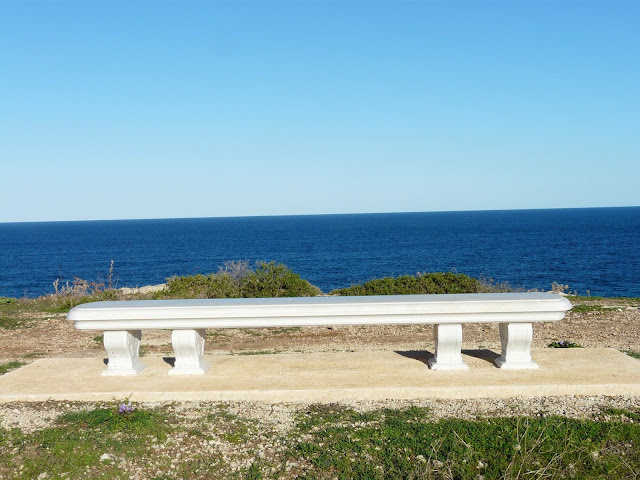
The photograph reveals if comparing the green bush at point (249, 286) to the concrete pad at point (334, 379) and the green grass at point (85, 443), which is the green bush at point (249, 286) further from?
the green grass at point (85, 443)

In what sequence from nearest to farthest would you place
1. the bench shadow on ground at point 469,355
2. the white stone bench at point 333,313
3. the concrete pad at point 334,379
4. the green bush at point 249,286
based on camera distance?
the concrete pad at point 334,379
the white stone bench at point 333,313
the bench shadow on ground at point 469,355
the green bush at point 249,286

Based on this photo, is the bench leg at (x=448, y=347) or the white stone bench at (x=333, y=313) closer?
the white stone bench at (x=333, y=313)

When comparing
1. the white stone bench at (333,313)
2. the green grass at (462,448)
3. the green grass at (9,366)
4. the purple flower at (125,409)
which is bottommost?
the green grass at (9,366)

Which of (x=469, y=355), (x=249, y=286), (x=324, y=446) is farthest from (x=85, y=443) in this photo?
(x=249, y=286)

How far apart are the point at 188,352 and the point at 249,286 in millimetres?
7583

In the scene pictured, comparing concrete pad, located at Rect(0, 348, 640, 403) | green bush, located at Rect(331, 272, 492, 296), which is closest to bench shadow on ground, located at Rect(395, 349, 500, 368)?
concrete pad, located at Rect(0, 348, 640, 403)

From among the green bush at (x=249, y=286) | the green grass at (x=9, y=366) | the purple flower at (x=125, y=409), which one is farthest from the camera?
the green bush at (x=249, y=286)

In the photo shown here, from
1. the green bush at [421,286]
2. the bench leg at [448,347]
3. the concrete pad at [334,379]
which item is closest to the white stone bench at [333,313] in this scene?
the bench leg at [448,347]

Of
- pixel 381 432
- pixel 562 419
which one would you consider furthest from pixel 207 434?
pixel 562 419

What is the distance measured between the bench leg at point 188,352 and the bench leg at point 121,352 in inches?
15.7

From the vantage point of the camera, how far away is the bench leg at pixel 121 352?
17.5 ft

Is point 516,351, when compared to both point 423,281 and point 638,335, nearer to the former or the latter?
point 638,335

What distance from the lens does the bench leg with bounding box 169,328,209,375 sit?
17.4 ft

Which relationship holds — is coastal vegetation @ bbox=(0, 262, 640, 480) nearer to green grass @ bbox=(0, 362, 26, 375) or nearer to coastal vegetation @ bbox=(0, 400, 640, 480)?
coastal vegetation @ bbox=(0, 400, 640, 480)
